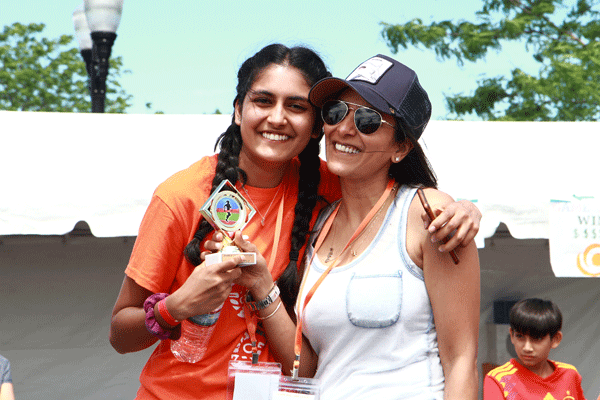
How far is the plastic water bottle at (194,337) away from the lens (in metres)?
2.24

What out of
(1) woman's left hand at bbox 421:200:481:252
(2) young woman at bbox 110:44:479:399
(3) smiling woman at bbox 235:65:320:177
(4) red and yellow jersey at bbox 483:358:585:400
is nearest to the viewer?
(1) woman's left hand at bbox 421:200:481:252

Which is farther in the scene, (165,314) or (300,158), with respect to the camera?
(300,158)

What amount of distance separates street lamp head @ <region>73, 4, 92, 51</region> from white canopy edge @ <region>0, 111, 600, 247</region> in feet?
15.1

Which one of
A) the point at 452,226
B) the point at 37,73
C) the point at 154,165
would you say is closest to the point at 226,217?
the point at 452,226

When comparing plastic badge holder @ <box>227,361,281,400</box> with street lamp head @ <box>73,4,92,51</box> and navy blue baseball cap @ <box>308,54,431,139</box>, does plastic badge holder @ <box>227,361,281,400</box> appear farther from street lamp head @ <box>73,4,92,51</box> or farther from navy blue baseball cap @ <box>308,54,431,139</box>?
street lamp head @ <box>73,4,92,51</box>

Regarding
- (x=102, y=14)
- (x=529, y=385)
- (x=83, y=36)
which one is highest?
(x=83, y=36)

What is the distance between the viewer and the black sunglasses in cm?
228

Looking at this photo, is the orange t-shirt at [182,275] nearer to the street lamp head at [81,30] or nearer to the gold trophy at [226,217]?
the gold trophy at [226,217]

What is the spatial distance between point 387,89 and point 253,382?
105 cm

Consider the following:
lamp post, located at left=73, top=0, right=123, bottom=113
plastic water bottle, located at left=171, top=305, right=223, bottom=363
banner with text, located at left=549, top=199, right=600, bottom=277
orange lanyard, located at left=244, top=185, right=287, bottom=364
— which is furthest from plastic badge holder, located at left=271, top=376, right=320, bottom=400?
lamp post, located at left=73, top=0, right=123, bottom=113

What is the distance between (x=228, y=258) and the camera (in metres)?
2.09

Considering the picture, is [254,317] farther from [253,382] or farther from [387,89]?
[387,89]

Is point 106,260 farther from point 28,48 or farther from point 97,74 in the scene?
point 28,48

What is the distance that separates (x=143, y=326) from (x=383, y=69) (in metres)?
1.20
